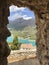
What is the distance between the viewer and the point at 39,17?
11.4ft

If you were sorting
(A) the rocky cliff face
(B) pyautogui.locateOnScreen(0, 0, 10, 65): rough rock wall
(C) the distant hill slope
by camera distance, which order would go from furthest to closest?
1. (C) the distant hill slope
2. (A) the rocky cliff face
3. (B) pyautogui.locateOnScreen(0, 0, 10, 65): rough rock wall

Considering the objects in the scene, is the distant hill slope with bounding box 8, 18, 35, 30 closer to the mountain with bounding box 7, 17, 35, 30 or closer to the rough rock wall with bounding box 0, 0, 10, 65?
the mountain with bounding box 7, 17, 35, 30

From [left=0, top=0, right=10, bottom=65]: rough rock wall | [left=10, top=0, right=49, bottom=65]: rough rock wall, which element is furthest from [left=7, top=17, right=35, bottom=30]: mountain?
[left=0, top=0, right=10, bottom=65]: rough rock wall

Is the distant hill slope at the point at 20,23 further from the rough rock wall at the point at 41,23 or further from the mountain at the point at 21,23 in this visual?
the rough rock wall at the point at 41,23

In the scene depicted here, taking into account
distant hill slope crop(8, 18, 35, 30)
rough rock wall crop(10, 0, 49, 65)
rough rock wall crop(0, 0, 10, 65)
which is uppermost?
rough rock wall crop(0, 0, 10, 65)

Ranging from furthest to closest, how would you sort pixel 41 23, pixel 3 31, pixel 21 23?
pixel 21 23
pixel 41 23
pixel 3 31

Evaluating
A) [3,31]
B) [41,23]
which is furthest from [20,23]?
[3,31]

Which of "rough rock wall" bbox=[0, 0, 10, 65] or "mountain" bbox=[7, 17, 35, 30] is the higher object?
"rough rock wall" bbox=[0, 0, 10, 65]

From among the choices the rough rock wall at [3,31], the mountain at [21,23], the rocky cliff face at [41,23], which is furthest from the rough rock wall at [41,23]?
the mountain at [21,23]

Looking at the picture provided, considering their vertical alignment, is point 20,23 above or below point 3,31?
below

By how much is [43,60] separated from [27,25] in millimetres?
8373

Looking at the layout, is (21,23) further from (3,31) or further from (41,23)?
(3,31)

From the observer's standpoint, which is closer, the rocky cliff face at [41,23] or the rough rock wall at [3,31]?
the rough rock wall at [3,31]

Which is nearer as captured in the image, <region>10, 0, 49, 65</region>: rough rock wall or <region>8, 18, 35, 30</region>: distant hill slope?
<region>10, 0, 49, 65</region>: rough rock wall
